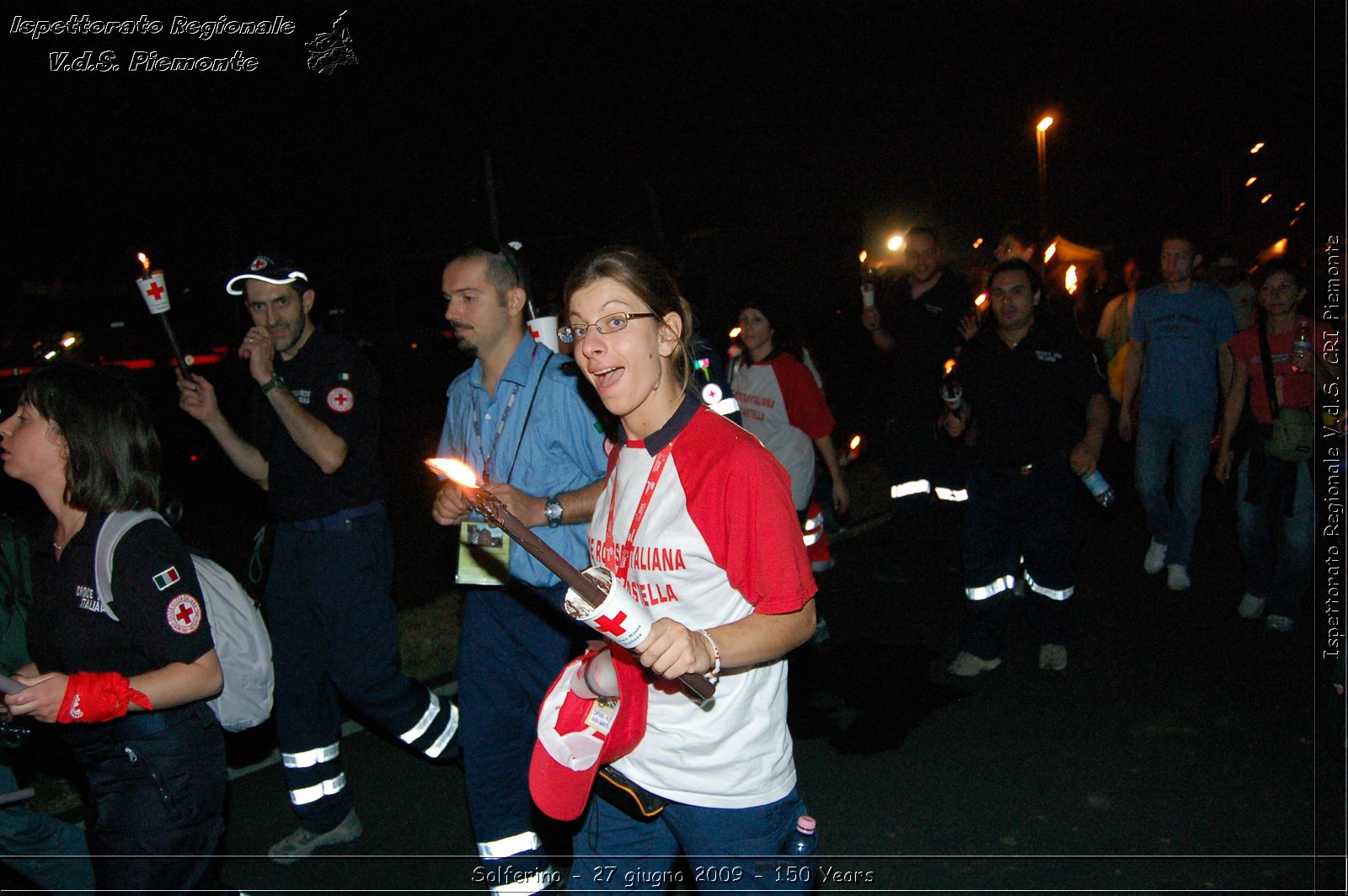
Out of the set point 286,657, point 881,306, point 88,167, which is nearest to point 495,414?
point 286,657

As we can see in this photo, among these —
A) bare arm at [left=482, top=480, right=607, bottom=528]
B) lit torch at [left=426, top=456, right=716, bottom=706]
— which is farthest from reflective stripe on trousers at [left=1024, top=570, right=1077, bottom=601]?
lit torch at [left=426, top=456, right=716, bottom=706]

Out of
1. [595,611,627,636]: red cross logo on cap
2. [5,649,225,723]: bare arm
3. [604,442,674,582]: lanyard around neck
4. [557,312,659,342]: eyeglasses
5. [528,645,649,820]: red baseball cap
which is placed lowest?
→ [528,645,649,820]: red baseball cap

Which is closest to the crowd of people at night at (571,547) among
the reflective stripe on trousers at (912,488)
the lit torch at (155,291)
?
the lit torch at (155,291)

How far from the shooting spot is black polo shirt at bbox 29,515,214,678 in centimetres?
277

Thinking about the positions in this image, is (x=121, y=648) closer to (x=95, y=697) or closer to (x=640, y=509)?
(x=95, y=697)

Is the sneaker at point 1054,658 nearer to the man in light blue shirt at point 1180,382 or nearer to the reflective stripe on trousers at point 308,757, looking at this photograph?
the man in light blue shirt at point 1180,382

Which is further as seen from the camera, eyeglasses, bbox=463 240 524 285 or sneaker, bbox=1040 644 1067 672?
sneaker, bbox=1040 644 1067 672

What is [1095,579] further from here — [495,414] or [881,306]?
[495,414]

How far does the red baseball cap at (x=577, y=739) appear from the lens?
7.85 ft

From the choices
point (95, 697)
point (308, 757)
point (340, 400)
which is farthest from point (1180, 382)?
point (95, 697)

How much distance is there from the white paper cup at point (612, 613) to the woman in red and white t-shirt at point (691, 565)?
31 centimetres

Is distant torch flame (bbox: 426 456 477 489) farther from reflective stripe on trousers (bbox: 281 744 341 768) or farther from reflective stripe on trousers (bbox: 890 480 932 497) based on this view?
reflective stripe on trousers (bbox: 890 480 932 497)

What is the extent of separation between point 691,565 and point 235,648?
5.39 feet

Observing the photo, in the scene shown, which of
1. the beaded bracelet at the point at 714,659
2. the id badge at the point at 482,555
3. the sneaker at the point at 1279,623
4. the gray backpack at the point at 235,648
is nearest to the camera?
the beaded bracelet at the point at 714,659
